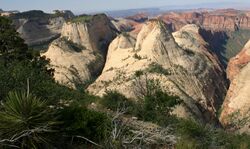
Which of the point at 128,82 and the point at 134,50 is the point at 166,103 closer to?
the point at 128,82

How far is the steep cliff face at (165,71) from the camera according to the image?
42.8m

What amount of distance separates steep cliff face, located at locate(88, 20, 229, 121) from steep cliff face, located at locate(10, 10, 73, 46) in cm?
2853

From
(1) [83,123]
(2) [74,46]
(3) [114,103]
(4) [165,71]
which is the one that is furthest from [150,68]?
(1) [83,123]

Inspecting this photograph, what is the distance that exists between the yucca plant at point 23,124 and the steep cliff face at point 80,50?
3620 centimetres

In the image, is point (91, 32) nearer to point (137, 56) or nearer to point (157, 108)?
point (137, 56)

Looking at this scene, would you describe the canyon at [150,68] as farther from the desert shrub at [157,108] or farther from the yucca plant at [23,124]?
the yucca plant at [23,124]

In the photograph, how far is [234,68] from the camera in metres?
81.4

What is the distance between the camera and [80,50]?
200ft

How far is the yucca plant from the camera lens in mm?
12388

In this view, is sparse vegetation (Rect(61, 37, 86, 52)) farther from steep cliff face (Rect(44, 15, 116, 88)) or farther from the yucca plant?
the yucca plant

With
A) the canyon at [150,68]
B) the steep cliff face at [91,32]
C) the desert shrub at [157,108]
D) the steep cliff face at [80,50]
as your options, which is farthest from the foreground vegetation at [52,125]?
the steep cliff face at [91,32]

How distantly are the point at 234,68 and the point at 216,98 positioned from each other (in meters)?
30.0

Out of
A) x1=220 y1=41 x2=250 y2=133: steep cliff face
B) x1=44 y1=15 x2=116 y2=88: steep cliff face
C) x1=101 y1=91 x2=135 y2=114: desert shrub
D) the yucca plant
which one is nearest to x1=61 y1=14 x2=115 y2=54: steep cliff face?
x1=44 y1=15 x2=116 y2=88: steep cliff face

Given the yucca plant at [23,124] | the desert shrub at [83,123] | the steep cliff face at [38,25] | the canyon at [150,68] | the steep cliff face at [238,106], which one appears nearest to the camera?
the yucca plant at [23,124]
